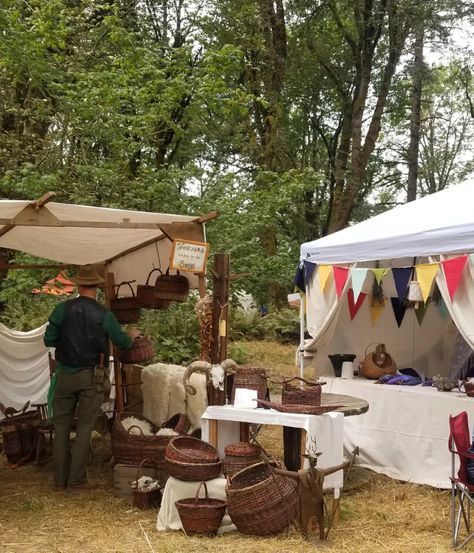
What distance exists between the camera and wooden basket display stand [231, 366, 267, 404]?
4949 mm

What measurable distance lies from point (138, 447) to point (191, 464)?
3.12 ft

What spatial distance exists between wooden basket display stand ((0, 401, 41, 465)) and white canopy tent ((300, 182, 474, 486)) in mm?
2787

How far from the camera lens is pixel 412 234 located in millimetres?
5863

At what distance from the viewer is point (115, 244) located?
645 centimetres

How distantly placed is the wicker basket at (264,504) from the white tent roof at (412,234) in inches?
94.8

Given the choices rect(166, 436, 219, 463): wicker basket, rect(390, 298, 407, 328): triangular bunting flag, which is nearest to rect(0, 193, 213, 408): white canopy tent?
rect(166, 436, 219, 463): wicker basket

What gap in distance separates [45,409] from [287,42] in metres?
13.1

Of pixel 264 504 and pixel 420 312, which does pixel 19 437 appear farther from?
pixel 420 312

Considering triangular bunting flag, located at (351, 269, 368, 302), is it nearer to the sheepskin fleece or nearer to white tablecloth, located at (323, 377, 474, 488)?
white tablecloth, located at (323, 377, 474, 488)

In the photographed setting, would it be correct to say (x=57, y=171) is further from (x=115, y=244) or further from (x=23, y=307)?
(x=115, y=244)

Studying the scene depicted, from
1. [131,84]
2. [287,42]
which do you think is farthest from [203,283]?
[287,42]

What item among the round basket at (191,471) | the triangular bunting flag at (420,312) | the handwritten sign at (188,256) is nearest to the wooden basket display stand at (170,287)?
the handwritten sign at (188,256)

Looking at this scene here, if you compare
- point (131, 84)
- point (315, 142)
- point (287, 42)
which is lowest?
point (131, 84)

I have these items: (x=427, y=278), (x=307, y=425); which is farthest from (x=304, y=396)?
(x=427, y=278)
